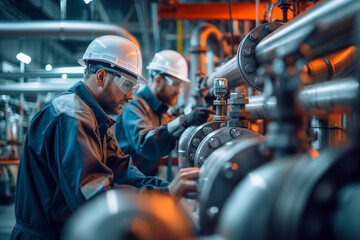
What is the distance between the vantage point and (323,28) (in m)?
0.48

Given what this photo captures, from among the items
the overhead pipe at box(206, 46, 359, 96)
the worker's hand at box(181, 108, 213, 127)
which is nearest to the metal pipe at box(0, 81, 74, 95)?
the worker's hand at box(181, 108, 213, 127)

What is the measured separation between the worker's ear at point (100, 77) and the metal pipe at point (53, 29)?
2.41m

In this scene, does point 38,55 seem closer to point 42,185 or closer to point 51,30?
point 51,30

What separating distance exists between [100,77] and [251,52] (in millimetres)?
629

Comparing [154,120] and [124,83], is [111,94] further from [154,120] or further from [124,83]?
[154,120]

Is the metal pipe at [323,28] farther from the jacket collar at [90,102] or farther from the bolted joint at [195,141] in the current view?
the jacket collar at [90,102]

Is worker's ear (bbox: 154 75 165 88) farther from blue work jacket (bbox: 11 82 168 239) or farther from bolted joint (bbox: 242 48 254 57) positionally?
bolted joint (bbox: 242 48 254 57)

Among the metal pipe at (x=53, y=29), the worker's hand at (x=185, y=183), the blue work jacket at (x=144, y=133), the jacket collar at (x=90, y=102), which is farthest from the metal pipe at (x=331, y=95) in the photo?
the metal pipe at (x=53, y=29)

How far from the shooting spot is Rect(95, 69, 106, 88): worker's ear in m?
1.29

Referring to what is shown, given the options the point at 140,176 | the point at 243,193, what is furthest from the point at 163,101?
the point at 243,193

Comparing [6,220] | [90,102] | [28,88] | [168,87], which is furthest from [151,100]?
[6,220]

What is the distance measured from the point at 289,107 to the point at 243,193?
13 cm

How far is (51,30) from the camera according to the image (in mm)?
3475

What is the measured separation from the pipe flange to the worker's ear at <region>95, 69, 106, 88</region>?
58 centimetres
